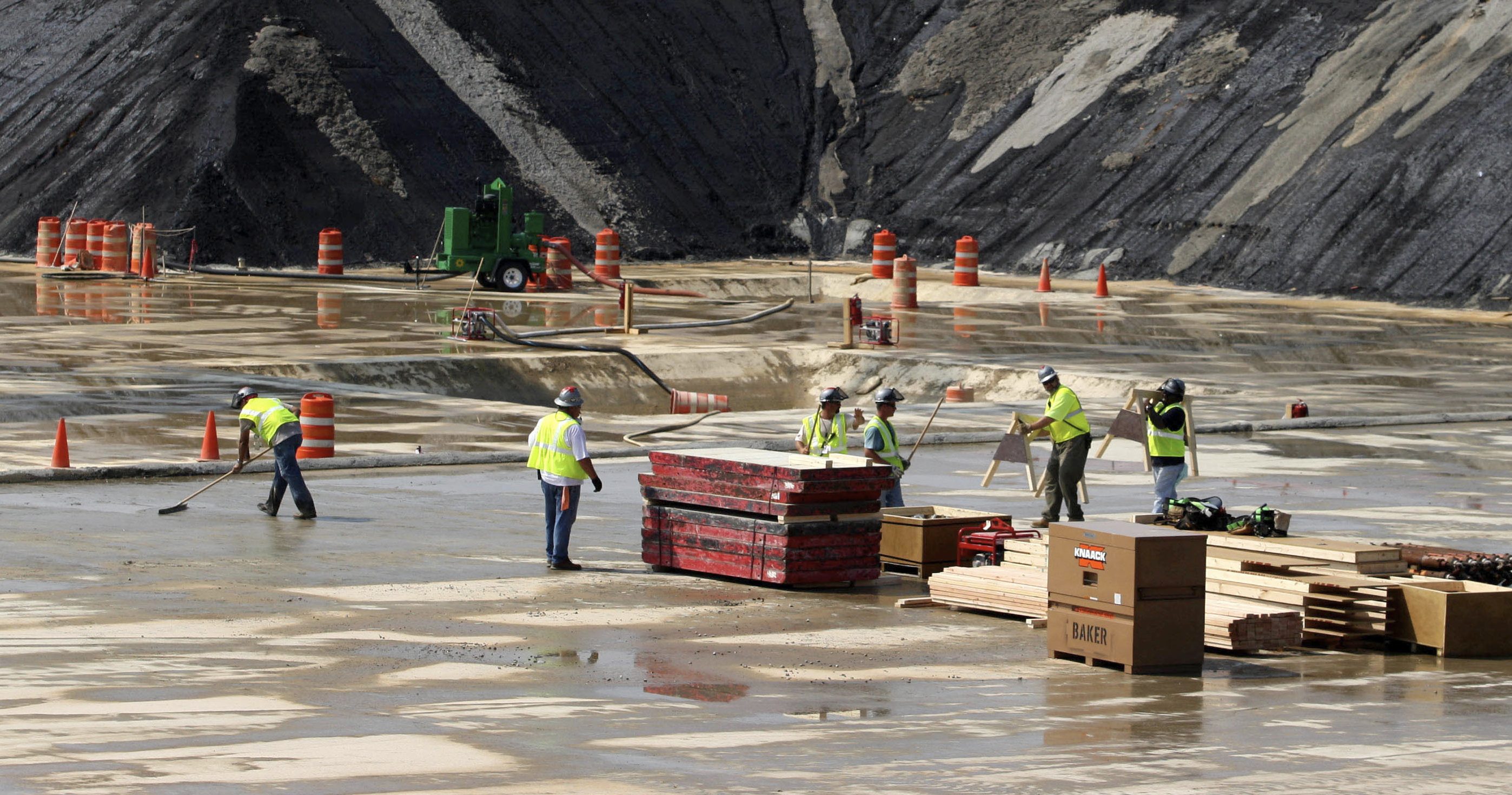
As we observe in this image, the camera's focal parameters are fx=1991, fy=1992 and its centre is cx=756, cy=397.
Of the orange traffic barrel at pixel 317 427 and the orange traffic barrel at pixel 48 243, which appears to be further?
the orange traffic barrel at pixel 48 243

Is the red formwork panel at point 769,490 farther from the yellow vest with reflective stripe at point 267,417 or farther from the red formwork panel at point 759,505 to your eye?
the yellow vest with reflective stripe at point 267,417

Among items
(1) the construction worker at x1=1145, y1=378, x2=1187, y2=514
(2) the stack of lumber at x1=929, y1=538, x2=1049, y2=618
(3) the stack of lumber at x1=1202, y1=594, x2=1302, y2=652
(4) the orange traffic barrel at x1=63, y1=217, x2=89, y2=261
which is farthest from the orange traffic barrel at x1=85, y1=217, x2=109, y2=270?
(3) the stack of lumber at x1=1202, y1=594, x2=1302, y2=652

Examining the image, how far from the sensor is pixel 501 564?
47.3ft

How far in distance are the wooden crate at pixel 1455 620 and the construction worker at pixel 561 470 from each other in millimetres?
5537

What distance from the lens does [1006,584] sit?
43.1ft

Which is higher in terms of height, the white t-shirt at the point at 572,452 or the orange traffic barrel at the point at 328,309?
the orange traffic barrel at the point at 328,309

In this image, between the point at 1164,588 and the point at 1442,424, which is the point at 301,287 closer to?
the point at 1442,424

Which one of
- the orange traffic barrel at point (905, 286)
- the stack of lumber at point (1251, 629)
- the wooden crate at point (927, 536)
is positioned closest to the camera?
the stack of lumber at point (1251, 629)

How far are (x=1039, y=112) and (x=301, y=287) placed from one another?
1835 centimetres

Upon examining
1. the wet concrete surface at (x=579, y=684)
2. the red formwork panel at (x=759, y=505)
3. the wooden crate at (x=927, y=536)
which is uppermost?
the red formwork panel at (x=759, y=505)

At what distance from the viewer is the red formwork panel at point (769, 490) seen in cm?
1383

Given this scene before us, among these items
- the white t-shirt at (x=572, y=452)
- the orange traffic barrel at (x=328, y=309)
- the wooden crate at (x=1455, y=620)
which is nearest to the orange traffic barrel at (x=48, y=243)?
the orange traffic barrel at (x=328, y=309)

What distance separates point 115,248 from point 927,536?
28021 millimetres

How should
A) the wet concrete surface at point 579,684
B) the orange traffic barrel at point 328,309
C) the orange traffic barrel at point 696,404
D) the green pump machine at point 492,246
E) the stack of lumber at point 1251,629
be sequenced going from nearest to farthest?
the wet concrete surface at point 579,684, the stack of lumber at point 1251,629, the orange traffic barrel at point 696,404, the orange traffic barrel at point 328,309, the green pump machine at point 492,246
